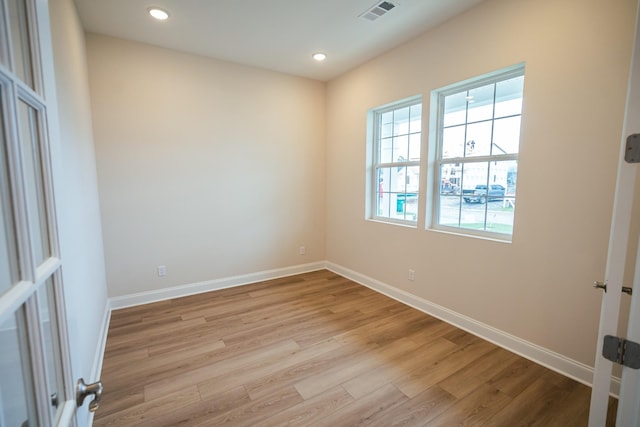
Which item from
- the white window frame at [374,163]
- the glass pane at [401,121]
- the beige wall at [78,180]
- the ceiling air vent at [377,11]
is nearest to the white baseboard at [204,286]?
the beige wall at [78,180]

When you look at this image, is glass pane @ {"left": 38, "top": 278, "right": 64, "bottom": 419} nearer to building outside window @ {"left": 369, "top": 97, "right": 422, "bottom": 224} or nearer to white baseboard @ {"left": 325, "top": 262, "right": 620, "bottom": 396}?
white baseboard @ {"left": 325, "top": 262, "right": 620, "bottom": 396}

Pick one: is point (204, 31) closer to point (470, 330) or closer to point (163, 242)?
point (163, 242)

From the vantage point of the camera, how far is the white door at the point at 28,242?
487 millimetres

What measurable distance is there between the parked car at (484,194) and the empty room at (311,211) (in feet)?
0.05

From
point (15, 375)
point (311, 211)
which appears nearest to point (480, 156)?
point (311, 211)

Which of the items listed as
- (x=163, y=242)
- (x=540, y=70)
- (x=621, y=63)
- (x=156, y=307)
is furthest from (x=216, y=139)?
(x=621, y=63)

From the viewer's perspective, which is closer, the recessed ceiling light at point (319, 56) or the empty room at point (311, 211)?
the empty room at point (311, 211)

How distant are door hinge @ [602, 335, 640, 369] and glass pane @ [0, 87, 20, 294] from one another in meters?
1.76

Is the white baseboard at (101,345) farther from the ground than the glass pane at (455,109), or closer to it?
closer to it

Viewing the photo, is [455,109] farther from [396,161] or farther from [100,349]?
[100,349]

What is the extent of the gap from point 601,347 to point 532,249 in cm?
119

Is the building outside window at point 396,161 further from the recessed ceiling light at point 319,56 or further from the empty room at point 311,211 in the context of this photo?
the recessed ceiling light at point 319,56

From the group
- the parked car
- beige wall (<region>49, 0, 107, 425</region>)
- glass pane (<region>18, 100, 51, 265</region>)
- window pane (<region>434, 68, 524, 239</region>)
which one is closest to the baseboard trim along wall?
beige wall (<region>49, 0, 107, 425</region>)

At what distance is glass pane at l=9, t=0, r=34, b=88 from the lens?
54 centimetres
